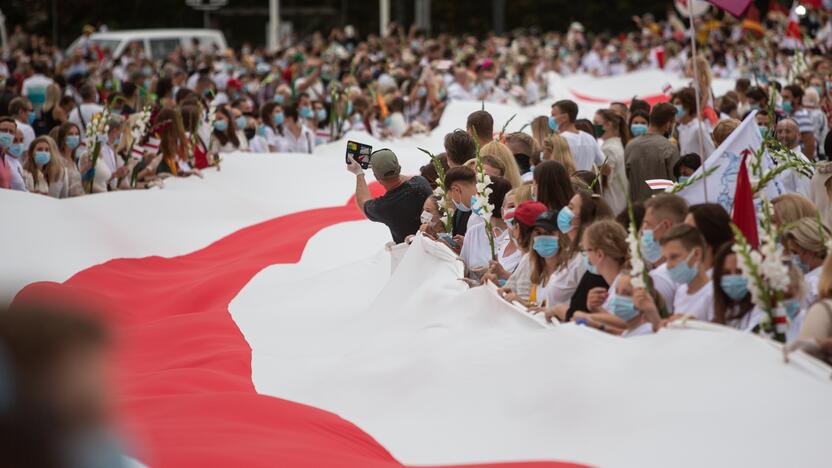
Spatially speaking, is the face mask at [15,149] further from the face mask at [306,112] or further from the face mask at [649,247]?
the face mask at [649,247]

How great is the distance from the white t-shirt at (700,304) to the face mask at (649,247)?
27cm

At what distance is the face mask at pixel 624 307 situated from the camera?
220 inches

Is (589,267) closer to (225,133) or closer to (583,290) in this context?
(583,290)

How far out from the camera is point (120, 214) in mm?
11047

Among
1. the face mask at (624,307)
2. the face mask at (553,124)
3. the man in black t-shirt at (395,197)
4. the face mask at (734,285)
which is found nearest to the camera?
the face mask at (734,285)

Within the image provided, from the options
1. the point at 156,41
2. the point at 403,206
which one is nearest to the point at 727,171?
the point at 403,206

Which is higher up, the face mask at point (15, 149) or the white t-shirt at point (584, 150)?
the white t-shirt at point (584, 150)

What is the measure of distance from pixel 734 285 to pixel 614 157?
4.61 m

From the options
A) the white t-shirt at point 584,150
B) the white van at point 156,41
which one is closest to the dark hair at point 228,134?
the white t-shirt at point 584,150

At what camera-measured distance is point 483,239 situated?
7.54 meters

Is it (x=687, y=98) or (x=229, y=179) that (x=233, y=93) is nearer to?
(x=229, y=179)

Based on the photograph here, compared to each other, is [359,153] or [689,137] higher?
[359,153]

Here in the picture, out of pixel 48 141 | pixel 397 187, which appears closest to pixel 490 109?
pixel 48 141

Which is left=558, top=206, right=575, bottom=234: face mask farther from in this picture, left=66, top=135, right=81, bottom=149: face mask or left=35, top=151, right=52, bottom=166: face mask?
left=66, top=135, right=81, bottom=149: face mask
